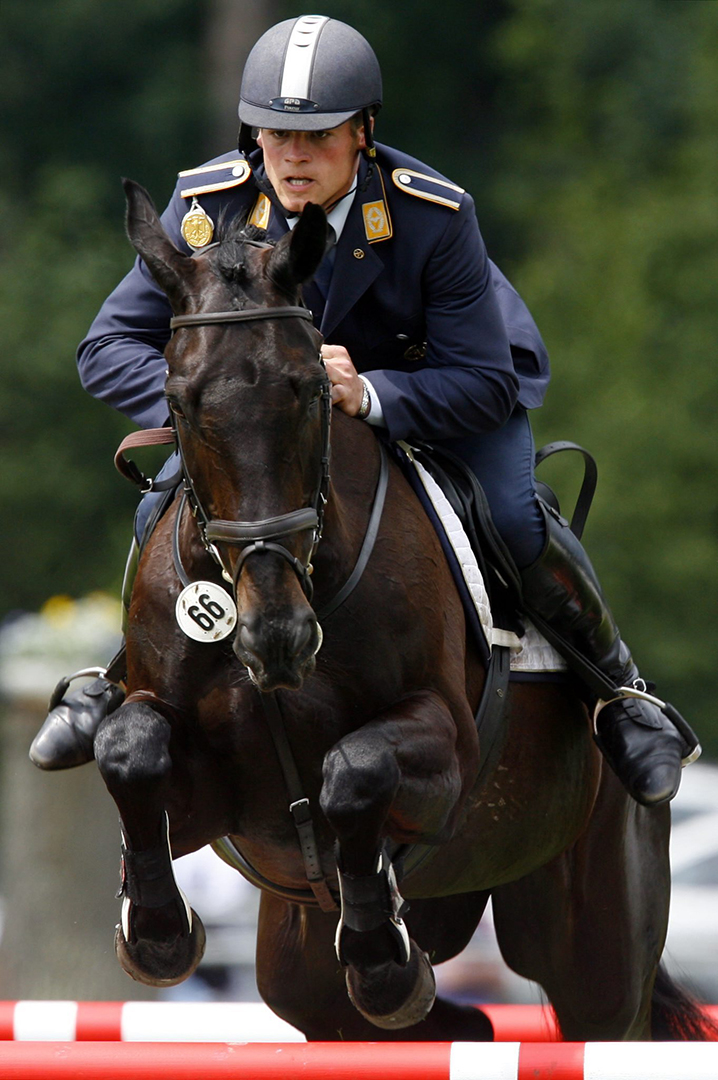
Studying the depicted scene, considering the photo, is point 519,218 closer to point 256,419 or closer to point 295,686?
point 256,419

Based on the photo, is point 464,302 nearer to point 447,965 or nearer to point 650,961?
point 650,961

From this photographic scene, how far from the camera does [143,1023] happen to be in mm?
5270

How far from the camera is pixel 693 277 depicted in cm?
1648

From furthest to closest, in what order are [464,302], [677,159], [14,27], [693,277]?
[14,27]
[677,159]
[693,277]
[464,302]

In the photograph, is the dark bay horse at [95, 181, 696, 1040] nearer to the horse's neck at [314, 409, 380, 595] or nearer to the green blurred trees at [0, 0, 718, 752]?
the horse's neck at [314, 409, 380, 595]

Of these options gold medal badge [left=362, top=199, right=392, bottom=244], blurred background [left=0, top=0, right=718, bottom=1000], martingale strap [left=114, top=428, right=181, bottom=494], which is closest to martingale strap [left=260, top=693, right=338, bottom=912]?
martingale strap [left=114, top=428, right=181, bottom=494]

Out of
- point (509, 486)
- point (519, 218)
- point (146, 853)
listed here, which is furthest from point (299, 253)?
point (519, 218)

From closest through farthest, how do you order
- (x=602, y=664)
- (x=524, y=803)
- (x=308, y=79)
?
(x=308, y=79) → (x=524, y=803) → (x=602, y=664)

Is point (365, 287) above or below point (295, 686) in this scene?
above

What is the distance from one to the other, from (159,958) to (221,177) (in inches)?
73.4

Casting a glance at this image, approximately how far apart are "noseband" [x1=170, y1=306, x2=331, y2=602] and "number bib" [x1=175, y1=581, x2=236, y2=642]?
7 cm

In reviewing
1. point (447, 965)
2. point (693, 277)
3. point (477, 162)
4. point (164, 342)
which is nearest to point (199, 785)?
point (164, 342)

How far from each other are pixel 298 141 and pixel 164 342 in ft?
2.17

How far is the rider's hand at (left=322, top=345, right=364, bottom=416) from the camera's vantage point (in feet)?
13.2
